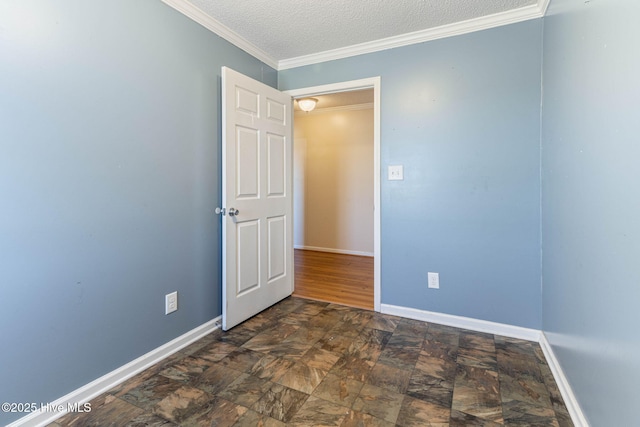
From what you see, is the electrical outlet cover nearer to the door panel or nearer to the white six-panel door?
the white six-panel door

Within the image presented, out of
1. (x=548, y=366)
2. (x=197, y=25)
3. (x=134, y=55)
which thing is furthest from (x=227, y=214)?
(x=548, y=366)

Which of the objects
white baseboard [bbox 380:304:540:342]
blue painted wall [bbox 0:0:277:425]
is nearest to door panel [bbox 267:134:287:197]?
blue painted wall [bbox 0:0:277:425]

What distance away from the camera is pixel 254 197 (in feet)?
8.26

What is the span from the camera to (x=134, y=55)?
1.72 metres

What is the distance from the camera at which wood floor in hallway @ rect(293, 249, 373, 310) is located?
9.94ft

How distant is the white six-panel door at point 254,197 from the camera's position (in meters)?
2.25

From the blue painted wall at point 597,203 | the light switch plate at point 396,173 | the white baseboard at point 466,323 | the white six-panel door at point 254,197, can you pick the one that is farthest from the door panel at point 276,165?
the blue painted wall at point 597,203

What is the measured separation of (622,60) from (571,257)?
924 mm

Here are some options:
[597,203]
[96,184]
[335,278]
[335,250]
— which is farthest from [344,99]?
[597,203]

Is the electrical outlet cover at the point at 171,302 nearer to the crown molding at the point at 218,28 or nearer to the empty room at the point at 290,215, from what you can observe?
the empty room at the point at 290,215

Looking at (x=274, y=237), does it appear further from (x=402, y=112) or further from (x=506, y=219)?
(x=506, y=219)

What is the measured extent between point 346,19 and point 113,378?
8.99 ft

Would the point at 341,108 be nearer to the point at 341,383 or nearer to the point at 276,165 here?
the point at 276,165

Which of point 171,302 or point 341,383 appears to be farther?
point 171,302
